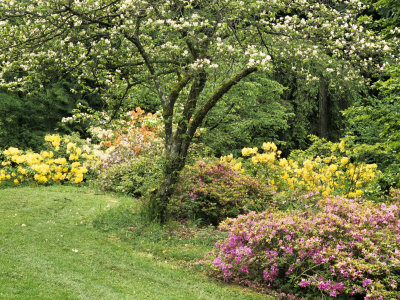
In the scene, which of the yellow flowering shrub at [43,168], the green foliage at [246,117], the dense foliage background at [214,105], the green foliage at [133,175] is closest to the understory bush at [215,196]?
the dense foliage background at [214,105]

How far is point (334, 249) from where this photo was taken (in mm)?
5023

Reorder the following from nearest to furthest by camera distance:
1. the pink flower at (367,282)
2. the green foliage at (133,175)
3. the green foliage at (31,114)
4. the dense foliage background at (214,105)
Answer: the pink flower at (367,282), the dense foliage background at (214,105), the green foliage at (133,175), the green foliage at (31,114)

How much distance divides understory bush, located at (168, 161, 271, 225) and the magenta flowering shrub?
7.46ft

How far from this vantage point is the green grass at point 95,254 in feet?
14.5

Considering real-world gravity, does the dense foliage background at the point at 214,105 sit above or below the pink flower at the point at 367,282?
above

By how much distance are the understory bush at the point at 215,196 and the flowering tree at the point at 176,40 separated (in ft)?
2.35

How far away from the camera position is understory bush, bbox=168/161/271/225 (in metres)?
8.09

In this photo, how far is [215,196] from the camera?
8211 millimetres

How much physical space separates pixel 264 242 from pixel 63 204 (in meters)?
5.28

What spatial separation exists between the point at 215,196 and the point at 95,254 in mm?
3119

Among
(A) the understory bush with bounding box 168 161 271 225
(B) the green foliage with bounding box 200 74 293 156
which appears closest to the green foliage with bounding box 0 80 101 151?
(B) the green foliage with bounding box 200 74 293 156

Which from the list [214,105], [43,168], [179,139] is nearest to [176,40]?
[214,105]

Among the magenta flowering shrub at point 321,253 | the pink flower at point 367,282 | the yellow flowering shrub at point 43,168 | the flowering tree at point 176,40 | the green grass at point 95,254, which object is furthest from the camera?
the yellow flowering shrub at point 43,168

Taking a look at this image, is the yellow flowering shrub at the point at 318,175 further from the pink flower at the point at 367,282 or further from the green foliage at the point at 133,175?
the pink flower at the point at 367,282
